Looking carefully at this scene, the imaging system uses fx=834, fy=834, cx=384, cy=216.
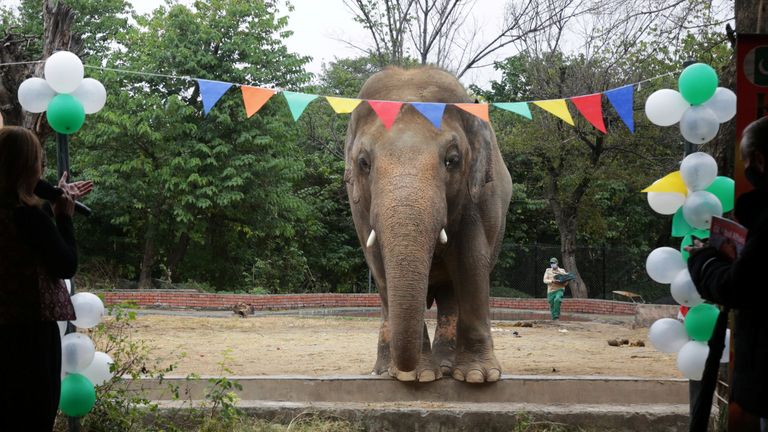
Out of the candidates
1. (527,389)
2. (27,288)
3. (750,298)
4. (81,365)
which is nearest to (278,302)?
(527,389)

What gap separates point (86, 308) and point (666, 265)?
→ 3.85 meters

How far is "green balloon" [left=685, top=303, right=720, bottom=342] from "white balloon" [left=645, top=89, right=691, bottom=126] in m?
1.32

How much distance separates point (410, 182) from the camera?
6.88 m

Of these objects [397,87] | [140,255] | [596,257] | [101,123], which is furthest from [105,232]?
[397,87]

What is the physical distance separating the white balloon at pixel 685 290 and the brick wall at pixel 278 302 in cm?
1403

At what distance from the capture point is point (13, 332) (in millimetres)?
3994

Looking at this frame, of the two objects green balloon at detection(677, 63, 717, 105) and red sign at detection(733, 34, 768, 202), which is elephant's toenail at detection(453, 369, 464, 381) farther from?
red sign at detection(733, 34, 768, 202)

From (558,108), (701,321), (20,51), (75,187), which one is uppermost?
(20,51)

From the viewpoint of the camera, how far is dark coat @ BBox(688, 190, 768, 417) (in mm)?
3248

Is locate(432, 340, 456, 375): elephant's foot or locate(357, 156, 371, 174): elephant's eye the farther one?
locate(432, 340, 456, 375): elephant's foot

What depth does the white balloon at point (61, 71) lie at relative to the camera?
542 cm

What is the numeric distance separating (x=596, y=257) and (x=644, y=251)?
2.24 m

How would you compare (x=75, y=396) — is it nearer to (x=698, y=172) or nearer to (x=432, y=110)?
(x=432, y=110)

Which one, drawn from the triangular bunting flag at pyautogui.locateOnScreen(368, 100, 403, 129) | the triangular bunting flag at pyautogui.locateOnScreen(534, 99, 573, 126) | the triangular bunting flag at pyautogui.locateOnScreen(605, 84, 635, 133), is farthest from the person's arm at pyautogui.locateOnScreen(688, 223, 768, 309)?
the triangular bunting flag at pyautogui.locateOnScreen(534, 99, 573, 126)
